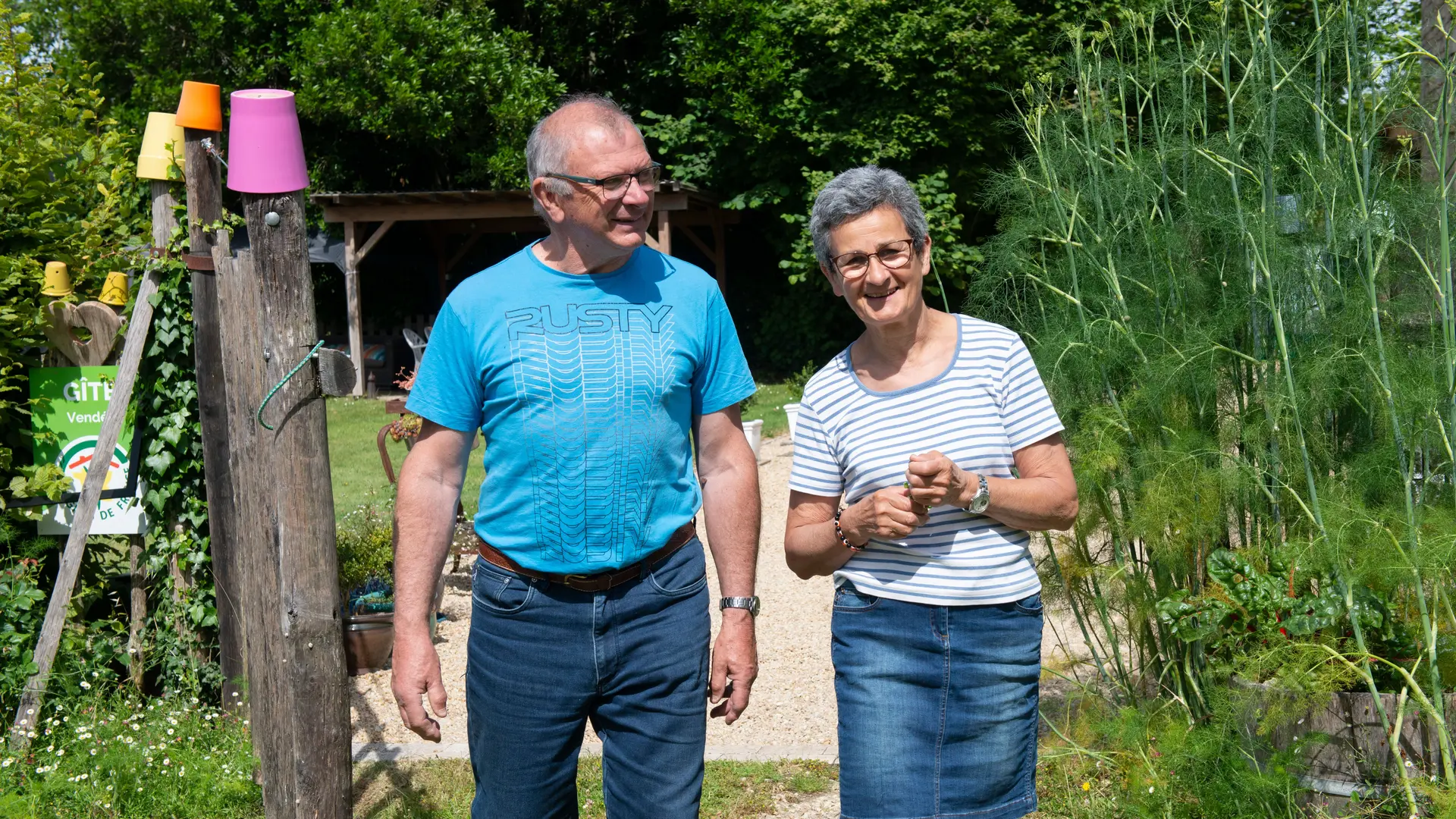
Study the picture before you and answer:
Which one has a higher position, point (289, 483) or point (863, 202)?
point (863, 202)

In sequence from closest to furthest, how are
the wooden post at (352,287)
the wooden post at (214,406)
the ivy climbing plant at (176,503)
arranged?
the wooden post at (214,406), the ivy climbing plant at (176,503), the wooden post at (352,287)

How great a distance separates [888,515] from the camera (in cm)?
200

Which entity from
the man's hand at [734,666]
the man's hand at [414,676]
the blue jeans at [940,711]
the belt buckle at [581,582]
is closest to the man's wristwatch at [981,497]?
the blue jeans at [940,711]

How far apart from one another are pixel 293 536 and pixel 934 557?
1.62m

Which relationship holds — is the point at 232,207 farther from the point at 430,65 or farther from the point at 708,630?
the point at 708,630

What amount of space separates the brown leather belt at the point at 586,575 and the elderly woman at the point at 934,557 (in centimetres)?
32

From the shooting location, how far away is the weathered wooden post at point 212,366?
378 centimetres

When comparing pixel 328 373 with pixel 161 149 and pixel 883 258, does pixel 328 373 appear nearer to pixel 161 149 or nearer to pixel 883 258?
pixel 883 258

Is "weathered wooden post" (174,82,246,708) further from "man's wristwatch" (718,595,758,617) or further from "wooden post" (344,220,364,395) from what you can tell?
"wooden post" (344,220,364,395)

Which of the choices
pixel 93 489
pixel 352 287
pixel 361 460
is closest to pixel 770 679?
pixel 93 489

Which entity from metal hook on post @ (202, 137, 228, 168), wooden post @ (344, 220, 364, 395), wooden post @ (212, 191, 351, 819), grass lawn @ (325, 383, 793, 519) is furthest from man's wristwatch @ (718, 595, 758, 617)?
wooden post @ (344, 220, 364, 395)

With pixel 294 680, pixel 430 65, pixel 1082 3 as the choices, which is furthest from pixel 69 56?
pixel 294 680

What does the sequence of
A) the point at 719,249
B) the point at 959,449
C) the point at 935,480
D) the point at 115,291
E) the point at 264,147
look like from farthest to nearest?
the point at 719,249
the point at 115,291
the point at 264,147
the point at 959,449
the point at 935,480

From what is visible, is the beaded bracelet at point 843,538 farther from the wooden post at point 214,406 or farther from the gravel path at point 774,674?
the wooden post at point 214,406
